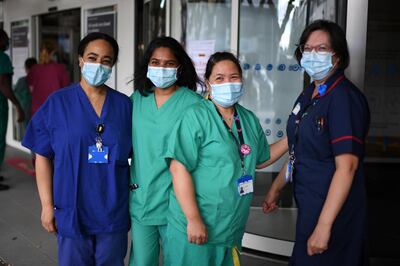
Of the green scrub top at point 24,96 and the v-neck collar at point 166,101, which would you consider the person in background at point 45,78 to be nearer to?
the green scrub top at point 24,96

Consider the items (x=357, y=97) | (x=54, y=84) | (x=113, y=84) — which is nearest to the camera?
(x=357, y=97)

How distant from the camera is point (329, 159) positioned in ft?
6.10

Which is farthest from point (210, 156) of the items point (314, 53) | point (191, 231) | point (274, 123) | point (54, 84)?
point (54, 84)

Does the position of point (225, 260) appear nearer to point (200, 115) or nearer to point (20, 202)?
point (200, 115)

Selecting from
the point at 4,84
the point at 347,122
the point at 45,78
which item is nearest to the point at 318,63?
the point at 347,122

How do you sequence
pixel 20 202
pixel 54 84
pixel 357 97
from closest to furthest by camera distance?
pixel 357 97 → pixel 20 202 → pixel 54 84

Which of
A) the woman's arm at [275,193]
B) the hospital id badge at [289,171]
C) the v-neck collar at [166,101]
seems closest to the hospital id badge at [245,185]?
the hospital id badge at [289,171]

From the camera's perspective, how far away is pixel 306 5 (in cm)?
367

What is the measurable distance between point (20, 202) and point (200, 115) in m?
3.32

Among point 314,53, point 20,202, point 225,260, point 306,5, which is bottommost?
point 20,202

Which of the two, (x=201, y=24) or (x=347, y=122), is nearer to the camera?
(x=347, y=122)

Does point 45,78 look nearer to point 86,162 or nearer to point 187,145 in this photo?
point 86,162

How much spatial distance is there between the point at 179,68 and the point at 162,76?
0.39 ft

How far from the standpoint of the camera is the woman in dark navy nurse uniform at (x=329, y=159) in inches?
70.5
